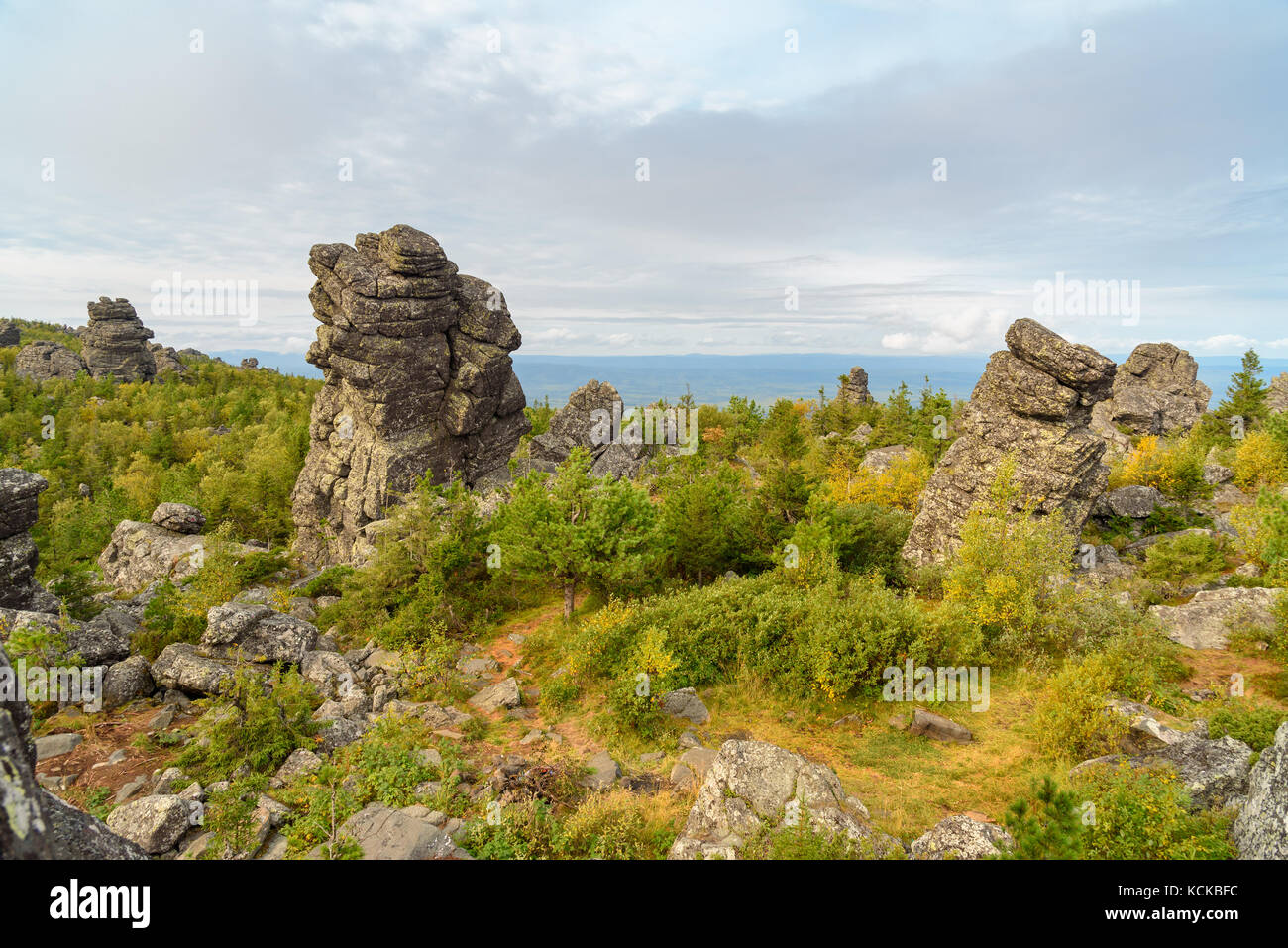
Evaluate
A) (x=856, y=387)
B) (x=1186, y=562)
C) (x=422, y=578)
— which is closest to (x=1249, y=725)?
(x=1186, y=562)

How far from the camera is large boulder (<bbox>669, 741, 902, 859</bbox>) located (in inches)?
404

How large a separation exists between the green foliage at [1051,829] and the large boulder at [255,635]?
19.3 metres

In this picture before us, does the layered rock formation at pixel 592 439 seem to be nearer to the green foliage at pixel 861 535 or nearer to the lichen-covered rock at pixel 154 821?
the green foliage at pixel 861 535

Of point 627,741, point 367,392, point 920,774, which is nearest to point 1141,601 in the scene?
point 920,774

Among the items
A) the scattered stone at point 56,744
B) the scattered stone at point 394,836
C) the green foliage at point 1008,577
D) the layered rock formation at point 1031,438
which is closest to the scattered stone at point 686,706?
the scattered stone at point 394,836

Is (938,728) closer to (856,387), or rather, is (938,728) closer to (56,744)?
(56,744)

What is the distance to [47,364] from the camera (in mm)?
99312

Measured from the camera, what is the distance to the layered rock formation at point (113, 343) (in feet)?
324

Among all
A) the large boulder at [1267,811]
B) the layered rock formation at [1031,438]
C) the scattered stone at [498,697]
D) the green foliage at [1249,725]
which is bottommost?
the scattered stone at [498,697]

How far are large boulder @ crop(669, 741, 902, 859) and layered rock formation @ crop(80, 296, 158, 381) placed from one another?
127 meters

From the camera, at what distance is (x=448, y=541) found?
2455cm
